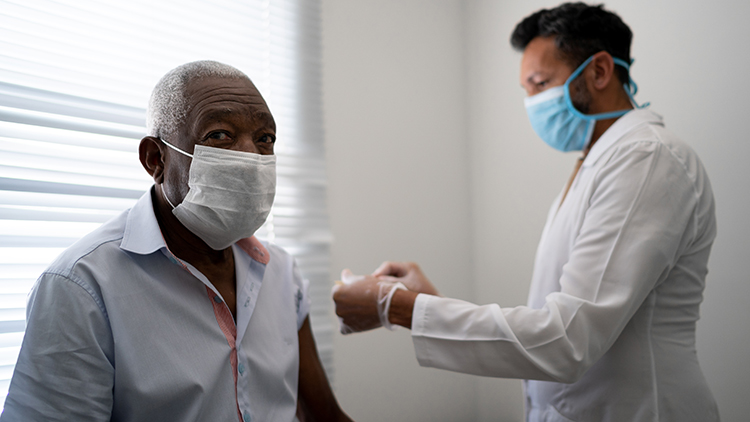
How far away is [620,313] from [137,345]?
1.22 m

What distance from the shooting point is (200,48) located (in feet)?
6.34

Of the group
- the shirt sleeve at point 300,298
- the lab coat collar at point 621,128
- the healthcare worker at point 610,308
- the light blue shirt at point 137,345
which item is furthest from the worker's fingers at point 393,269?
the lab coat collar at point 621,128

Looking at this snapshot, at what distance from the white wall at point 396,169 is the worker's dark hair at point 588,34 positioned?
1067 mm

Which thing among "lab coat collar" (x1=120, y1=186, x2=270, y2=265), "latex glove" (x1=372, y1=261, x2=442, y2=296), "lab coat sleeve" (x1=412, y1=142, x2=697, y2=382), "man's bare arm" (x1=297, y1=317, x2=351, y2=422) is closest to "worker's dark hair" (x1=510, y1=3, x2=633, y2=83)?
"lab coat sleeve" (x1=412, y1=142, x2=697, y2=382)

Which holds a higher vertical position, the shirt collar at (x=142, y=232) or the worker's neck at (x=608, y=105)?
the worker's neck at (x=608, y=105)

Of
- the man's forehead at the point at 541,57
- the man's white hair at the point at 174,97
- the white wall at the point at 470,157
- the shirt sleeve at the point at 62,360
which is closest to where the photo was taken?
the shirt sleeve at the point at 62,360

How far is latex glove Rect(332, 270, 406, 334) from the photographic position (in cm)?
143

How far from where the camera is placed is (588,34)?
167cm

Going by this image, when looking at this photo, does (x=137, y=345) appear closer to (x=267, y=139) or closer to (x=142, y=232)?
(x=142, y=232)

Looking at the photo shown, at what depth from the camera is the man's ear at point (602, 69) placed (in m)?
1.64

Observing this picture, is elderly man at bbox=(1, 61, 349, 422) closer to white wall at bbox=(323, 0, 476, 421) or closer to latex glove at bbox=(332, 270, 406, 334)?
latex glove at bbox=(332, 270, 406, 334)

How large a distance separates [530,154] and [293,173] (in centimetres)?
135

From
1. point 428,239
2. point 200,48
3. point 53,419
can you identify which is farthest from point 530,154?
point 53,419

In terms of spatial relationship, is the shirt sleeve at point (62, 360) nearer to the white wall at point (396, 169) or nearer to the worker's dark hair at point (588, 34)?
the white wall at point (396, 169)
